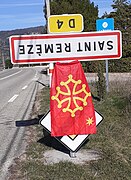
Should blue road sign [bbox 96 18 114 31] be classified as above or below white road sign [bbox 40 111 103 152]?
above

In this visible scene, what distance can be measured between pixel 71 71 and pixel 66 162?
1204 mm

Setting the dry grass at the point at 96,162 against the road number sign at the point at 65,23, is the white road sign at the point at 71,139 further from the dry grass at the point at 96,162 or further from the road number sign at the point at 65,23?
the road number sign at the point at 65,23

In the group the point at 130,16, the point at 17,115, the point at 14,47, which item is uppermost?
the point at 130,16

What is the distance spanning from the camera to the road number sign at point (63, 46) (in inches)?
188

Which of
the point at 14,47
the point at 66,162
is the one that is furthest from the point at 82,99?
the point at 14,47

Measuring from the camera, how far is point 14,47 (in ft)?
15.7

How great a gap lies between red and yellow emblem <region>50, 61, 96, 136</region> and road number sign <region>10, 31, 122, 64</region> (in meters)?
0.22

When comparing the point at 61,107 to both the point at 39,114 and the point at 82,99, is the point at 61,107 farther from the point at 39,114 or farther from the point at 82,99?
the point at 39,114

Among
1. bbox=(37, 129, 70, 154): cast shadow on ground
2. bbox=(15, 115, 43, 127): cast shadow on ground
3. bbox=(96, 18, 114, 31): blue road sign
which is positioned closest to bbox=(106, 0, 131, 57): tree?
bbox=(96, 18, 114, 31): blue road sign

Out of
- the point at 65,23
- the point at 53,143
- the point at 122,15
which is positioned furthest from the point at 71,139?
the point at 122,15

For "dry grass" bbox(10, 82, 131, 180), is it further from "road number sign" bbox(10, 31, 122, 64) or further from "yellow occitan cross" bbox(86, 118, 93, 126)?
"road number sign" bbox(10, 31, 122, 64)

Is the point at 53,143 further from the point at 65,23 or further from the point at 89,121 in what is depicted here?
the point at 65,23

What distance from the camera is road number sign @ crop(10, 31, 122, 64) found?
4781 mm

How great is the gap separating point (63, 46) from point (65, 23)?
0.54 metres
